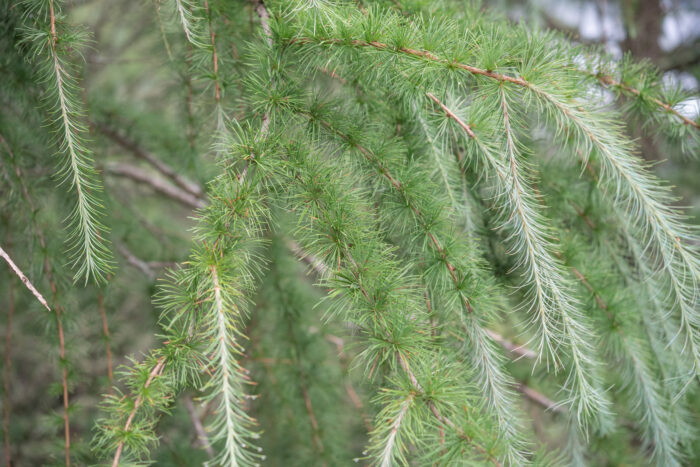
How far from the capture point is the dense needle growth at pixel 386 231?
0.65 m

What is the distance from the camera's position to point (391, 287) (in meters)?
0.67

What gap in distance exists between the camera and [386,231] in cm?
84

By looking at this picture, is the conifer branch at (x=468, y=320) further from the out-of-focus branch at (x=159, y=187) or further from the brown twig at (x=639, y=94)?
the out-of-focus branch at (x=159, y=187)

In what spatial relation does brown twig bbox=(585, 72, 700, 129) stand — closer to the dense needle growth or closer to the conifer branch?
the dense needle growth

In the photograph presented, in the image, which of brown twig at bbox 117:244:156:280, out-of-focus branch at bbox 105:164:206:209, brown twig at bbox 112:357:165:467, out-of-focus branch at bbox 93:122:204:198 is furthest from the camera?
out-of-focus branch at bbox 105:164:206:209

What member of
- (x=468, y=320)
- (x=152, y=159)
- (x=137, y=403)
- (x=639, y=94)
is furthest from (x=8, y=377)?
(x=639, y=94)

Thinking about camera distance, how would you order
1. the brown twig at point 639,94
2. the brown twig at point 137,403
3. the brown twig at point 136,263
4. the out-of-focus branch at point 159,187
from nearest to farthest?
the brown twig at point 137,403
the brown twig at point 639,94
the brown twig at point 136,263
the out-of-focus branch at point 159,187

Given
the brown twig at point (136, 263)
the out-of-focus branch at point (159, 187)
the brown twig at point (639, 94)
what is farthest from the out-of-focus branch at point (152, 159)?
the brown twig at point (639, 94)

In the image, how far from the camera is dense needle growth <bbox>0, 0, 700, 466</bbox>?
Result: 651 millimetres

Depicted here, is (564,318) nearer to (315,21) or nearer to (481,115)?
(481,115)

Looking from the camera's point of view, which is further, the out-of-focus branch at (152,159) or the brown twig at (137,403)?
the out-of-focus branch at (152,159)

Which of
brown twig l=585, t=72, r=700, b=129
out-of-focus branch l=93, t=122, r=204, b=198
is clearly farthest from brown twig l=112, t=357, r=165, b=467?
out-of-focus branch l=93, t=122, r=204, b=198

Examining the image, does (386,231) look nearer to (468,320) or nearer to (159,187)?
(468,320)

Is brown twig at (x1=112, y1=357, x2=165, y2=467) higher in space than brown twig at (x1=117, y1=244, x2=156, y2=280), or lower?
higher
